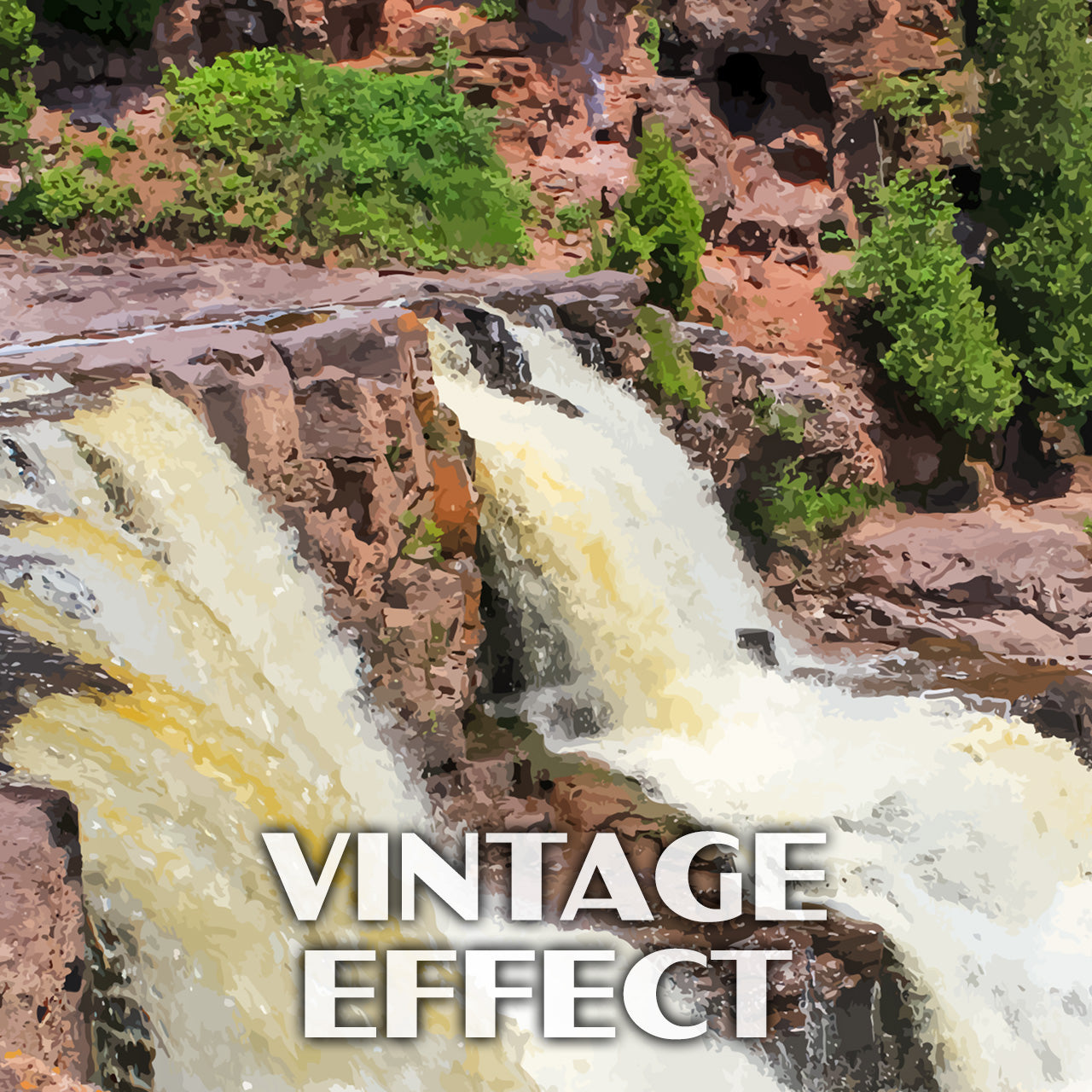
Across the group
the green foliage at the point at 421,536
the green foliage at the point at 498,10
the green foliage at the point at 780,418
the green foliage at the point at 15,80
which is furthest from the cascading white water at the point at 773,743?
the green foliage at the point at 498,10

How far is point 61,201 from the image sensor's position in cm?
889

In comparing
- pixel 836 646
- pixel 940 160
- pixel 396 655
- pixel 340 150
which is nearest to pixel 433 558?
pixel 396 655

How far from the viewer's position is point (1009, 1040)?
4555mm

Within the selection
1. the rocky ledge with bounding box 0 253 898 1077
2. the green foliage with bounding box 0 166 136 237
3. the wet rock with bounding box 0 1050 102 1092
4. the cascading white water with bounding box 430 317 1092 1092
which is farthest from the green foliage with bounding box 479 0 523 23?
the wet rock with bounding box 0 1050 102 1092

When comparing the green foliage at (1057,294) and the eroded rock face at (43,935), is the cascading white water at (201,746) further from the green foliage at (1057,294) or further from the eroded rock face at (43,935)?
the green foliage at (1057,294)

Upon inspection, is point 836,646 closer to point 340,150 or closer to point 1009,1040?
point 1009,1040

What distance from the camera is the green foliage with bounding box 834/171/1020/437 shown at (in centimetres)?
992

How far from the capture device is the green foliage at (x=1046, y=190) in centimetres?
1008

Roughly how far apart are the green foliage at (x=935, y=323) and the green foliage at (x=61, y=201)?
265 inches

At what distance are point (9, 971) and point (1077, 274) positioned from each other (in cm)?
1039

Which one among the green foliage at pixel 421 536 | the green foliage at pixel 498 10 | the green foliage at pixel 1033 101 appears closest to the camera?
the green foliage at pixel 421 536

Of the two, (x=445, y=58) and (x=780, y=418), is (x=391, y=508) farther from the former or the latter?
(x=445, y=58)

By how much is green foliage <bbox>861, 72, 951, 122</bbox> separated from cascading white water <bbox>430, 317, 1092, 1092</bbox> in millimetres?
5673

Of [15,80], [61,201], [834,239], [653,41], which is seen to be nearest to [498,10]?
[653,41]
